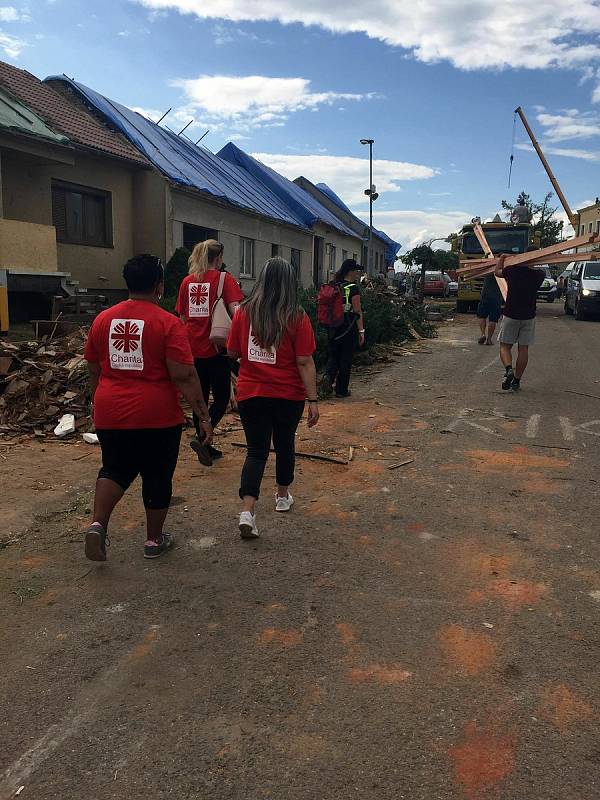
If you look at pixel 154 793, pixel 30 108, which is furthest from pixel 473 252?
pixel 154 793

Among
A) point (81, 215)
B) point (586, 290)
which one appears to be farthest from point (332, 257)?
point (81, 215)

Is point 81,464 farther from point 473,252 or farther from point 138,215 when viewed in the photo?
point 473,252

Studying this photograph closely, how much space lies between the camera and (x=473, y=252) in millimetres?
21734

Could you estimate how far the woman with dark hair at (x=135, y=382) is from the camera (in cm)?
348

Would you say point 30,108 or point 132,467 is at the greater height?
point 30,108

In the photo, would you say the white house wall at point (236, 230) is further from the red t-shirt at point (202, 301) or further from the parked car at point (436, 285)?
the parked car at point (436, 285)

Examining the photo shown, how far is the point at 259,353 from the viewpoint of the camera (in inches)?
162

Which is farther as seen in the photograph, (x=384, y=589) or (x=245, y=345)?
(x=245, y=345)

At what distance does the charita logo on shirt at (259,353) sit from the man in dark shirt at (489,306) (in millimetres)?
9102

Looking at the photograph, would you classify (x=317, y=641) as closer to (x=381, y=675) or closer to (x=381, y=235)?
(x=381, y=675)

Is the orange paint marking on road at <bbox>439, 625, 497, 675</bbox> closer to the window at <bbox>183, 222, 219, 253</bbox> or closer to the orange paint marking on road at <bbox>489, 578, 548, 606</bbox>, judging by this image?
the orange paint marking on road at <bbox>489, 578, 548, 606</bbox>

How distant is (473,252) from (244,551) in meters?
19.9

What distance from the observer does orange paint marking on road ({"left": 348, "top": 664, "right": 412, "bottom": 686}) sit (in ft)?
8.53

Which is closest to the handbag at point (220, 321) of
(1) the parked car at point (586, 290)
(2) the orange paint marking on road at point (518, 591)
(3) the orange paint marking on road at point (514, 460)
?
(3) the orange paint marking on road at point (514, 460)
